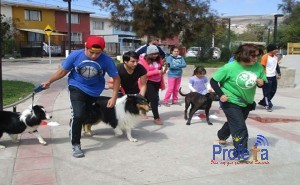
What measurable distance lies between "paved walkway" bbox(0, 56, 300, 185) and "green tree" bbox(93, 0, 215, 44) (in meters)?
16.6

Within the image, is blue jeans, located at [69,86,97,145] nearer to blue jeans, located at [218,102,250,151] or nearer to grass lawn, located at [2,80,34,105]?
blue jeans, located at [218,102,250,151]

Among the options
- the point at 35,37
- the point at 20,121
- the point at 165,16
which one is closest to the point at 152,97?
the point at 20,121

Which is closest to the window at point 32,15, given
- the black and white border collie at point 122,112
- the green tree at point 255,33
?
the green tree at point 255,33

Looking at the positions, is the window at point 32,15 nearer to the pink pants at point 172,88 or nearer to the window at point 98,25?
the window at point 98,25

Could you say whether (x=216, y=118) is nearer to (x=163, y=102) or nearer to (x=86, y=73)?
(x=163, y=102)

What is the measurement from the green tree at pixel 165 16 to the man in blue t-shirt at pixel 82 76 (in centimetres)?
1849

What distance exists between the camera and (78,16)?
173 ft

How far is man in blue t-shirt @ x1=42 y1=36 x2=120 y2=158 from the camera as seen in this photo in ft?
16.1

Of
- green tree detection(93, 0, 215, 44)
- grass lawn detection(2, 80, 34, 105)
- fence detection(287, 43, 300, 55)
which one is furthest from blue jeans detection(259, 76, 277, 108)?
fence detection(287, 43, 300, 55)

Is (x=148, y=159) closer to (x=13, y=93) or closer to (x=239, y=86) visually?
(x=239, y=86)

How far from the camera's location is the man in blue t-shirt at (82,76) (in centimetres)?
491

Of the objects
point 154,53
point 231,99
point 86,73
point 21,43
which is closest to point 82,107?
point 86,73

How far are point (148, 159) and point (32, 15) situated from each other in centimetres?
4589

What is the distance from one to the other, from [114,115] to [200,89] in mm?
2727
